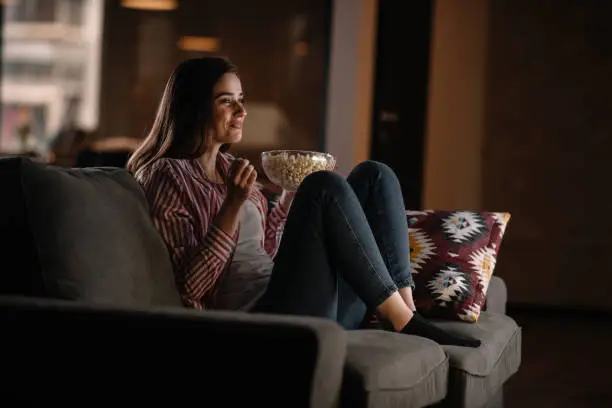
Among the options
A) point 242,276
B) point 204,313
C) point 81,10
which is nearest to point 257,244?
point 242,276

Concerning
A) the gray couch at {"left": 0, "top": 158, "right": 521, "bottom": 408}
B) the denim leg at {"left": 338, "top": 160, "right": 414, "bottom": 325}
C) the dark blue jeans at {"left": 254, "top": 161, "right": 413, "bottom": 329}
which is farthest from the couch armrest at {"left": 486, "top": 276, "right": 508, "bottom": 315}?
the dark blue jeans at {"left": 254, "top": 161, "right": 413, "bottom": 329}

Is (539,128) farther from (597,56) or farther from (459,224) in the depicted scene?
(459,224)

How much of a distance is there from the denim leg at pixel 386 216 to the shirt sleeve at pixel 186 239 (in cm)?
33

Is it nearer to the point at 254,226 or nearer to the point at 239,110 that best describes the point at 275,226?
the point at 254,226

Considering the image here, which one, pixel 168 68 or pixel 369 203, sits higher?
pixel 168 68

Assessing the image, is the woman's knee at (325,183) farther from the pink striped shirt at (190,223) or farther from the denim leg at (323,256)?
the pink striped shirt at (190,223)

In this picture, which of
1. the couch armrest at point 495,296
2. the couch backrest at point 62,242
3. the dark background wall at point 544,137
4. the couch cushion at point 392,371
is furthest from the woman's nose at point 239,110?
the dark background wall at point 544,137

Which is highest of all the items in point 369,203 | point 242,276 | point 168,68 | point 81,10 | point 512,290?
point 81,10

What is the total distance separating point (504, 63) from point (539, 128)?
0.48m

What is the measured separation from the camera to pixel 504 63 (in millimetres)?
5941

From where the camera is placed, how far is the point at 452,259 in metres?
2.49

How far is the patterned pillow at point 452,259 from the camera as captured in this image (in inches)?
94.3

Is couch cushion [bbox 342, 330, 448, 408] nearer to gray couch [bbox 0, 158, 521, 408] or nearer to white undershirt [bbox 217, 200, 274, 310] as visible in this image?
gray couch [bbox 0, 158, 521, 408]

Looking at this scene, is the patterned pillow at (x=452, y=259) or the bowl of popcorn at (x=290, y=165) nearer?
the bowl of popcorn at (x=290, y=165)
